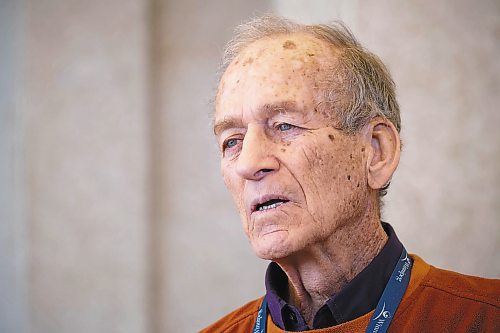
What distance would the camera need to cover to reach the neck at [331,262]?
176cm

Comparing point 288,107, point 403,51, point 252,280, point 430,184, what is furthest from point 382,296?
point 252,280

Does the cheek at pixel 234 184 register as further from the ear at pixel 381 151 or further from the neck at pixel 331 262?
the ear at pixel 381 151

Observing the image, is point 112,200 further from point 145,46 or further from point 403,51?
point 403,51

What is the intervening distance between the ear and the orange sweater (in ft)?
0.82

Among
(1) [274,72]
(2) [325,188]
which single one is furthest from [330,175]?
(1) [274,72]

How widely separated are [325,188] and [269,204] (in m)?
0.15

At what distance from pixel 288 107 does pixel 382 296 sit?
522mm

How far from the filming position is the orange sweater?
1637 mm

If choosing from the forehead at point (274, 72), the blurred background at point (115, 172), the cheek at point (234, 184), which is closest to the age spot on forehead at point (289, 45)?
the forehead at point (274, 72)

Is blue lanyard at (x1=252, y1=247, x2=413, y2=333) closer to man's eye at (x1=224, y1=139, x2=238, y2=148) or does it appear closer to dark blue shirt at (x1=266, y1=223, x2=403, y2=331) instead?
dark blue shirt at (x1=266, y1=223, x2=403, y2=331)

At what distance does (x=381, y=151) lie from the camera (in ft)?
6.00

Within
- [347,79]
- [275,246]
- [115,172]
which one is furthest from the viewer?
[115,172]

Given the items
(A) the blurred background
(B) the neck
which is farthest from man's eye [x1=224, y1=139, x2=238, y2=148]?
(A) the blurred background

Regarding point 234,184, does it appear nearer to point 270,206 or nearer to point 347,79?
point 270,206
